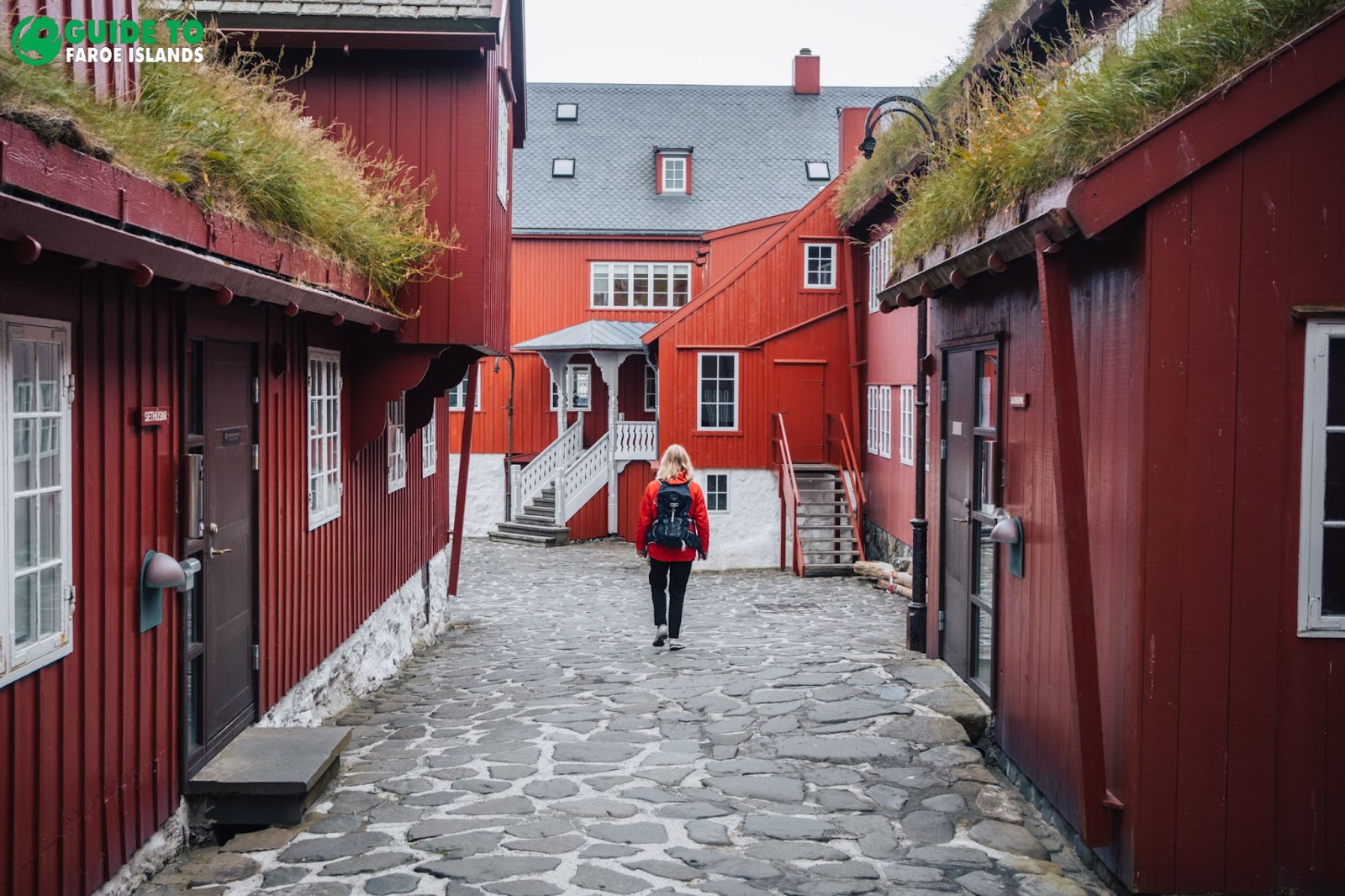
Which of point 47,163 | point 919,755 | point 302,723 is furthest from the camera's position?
point 302,723

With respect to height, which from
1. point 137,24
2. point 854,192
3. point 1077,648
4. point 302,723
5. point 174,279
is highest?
point 854,192

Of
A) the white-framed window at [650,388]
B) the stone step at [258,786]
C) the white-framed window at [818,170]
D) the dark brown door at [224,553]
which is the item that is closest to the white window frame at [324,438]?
the dark brown door at [224,553]

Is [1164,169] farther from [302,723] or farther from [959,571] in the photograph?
[302,723]

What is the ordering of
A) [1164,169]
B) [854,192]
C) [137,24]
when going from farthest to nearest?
Answer: [854,192]
[137,24]
[1164,169]

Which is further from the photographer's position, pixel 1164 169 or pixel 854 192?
pixel 854 192

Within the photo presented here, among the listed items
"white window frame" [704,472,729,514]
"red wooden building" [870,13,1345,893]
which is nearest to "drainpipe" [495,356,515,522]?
"white window frame" [704,472,729,514]

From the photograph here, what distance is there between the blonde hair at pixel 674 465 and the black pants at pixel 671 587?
2.57 ft

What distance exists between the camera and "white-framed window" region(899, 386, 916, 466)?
57.2ft

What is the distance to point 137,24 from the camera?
225 inches

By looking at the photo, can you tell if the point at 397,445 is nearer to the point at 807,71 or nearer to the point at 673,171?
the point at 673,171

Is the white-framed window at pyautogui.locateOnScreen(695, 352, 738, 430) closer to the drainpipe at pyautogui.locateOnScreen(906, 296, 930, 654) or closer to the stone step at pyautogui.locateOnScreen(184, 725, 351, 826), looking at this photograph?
the drainpipe at pyautogui.locateOnScreen(906, 296, 930, 654)

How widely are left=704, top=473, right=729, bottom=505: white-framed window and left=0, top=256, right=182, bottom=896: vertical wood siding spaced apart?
16.6 metres

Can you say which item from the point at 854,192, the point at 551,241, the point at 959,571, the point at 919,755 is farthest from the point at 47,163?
the point at 551,241

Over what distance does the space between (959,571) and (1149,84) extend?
13.3ft
